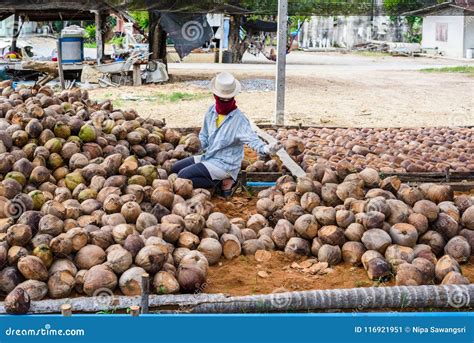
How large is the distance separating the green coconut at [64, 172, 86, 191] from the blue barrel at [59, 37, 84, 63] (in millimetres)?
15096

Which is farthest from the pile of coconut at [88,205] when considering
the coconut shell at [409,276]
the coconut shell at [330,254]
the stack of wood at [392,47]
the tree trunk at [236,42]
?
the stack of wood at [392,47]

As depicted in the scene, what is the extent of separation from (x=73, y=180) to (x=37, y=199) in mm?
552

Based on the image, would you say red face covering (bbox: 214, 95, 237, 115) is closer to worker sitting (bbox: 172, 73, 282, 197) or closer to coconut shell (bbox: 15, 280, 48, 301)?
worker sitting (bbox: 172, 73, 282, 197)

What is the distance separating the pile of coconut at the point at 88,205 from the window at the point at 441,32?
32.3 metres

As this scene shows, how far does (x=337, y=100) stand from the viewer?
15.8 m

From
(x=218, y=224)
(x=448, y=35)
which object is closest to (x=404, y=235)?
(x=218, y=224)

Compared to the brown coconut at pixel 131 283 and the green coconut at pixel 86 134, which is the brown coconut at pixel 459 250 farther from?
the green coconut at pixel 86 134

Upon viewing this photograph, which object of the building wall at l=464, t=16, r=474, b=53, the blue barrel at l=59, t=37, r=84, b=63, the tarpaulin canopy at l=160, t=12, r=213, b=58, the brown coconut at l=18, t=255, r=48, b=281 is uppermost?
the building wall at l=464, t=16, r=474, b=53

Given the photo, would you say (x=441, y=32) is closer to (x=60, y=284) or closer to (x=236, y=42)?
(x=236, y=42)

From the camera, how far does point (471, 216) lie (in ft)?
14.3

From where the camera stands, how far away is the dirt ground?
12641 millimetres

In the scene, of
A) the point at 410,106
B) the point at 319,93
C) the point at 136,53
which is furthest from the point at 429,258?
the point at 136,53

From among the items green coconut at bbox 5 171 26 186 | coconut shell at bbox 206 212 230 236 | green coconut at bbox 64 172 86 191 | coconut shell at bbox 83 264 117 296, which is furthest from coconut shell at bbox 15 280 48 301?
green coconut at bbox 64 172 86 191

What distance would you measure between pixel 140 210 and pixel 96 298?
1092mm
